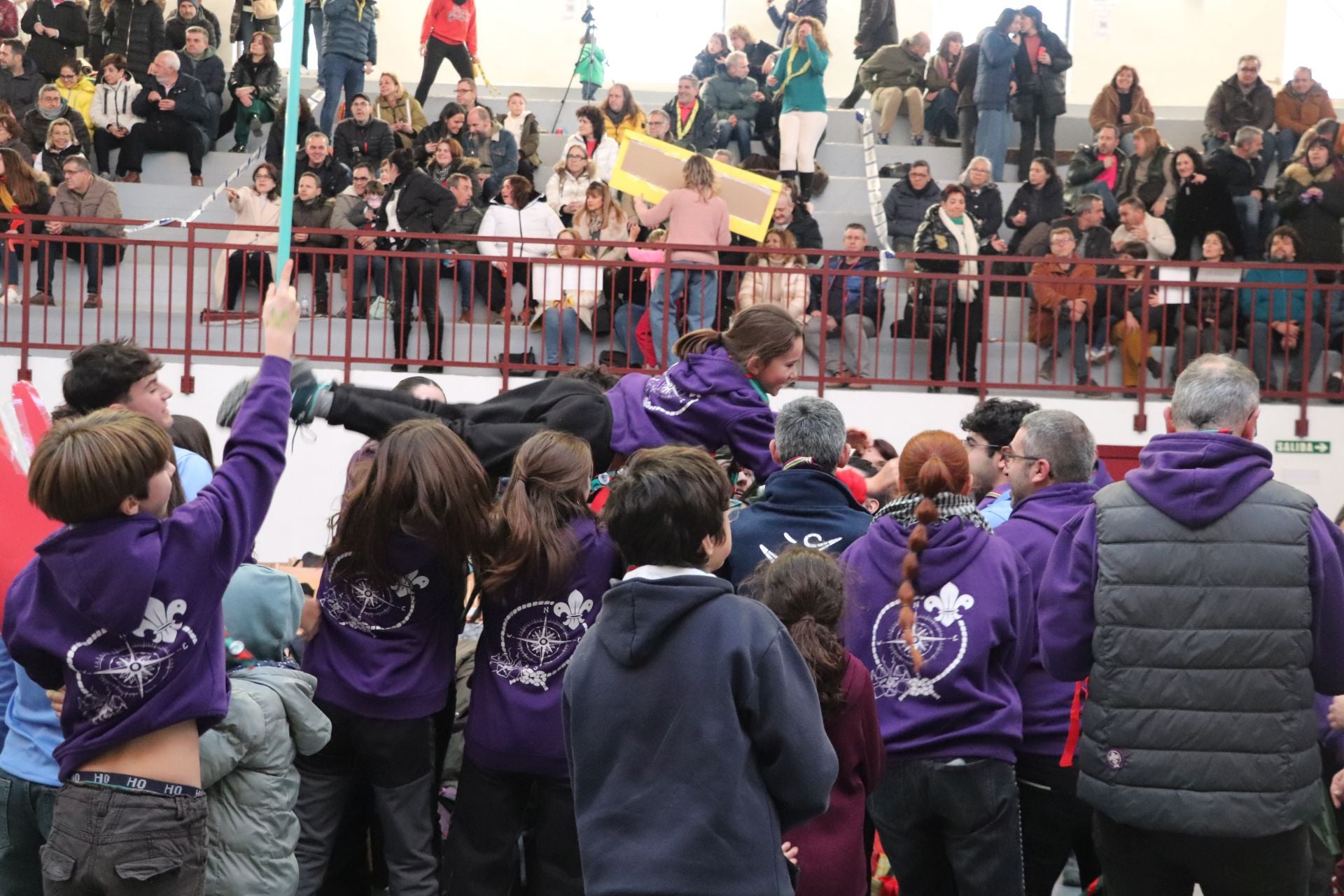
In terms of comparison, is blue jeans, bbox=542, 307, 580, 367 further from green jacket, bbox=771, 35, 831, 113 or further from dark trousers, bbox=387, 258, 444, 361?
green jacket, bbox=771, 35, 831, 113

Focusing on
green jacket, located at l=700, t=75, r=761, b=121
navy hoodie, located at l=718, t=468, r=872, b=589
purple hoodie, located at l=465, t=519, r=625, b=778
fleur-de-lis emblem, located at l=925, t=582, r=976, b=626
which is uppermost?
green jacket, located at l=700, t=75, r=761, b=121

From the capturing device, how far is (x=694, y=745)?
2863 millimetres

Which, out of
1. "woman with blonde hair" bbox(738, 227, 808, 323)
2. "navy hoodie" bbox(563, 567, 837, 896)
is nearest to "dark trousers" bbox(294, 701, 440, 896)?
"navy hoodie" bbox(563, 567, 837, 896)

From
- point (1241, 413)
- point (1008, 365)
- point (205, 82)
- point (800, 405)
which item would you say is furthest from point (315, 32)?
point (1241, 413)

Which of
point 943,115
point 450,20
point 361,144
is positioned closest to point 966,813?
point 361,144

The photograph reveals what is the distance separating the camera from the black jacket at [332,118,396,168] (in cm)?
1434

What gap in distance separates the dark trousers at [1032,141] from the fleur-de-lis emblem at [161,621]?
46.0ft

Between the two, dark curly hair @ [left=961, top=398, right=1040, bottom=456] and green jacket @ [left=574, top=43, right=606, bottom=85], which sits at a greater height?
green jacket @ [left=574, top=43, right=606, bottom=85]

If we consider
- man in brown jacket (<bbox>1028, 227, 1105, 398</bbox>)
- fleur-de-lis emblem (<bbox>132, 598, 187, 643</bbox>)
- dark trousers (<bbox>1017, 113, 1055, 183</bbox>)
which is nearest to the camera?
fleur-de-lis emblem (<bbox>132, 598, 187, 643</bbox>)

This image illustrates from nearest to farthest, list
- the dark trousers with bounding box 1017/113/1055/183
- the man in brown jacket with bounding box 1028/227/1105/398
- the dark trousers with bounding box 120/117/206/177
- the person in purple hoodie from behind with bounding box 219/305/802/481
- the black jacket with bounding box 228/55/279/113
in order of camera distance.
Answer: the person in purple hoodie from behind with bounding box 219/305/802/481, the man in brown jacket with bounding box 1028/227/1105/398, the dark trousers with bounding box 120/117/206/177, the dark trousers with bounding box 1017/113/1055/183, the black jacket with bounding box 228/55/279/113

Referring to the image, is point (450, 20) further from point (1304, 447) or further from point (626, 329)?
point (1304, 447)

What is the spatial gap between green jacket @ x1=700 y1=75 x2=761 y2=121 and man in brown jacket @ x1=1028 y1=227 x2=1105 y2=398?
456cm

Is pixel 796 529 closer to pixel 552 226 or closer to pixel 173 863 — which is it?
pixel 173 863

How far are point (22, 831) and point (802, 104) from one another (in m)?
12.9
